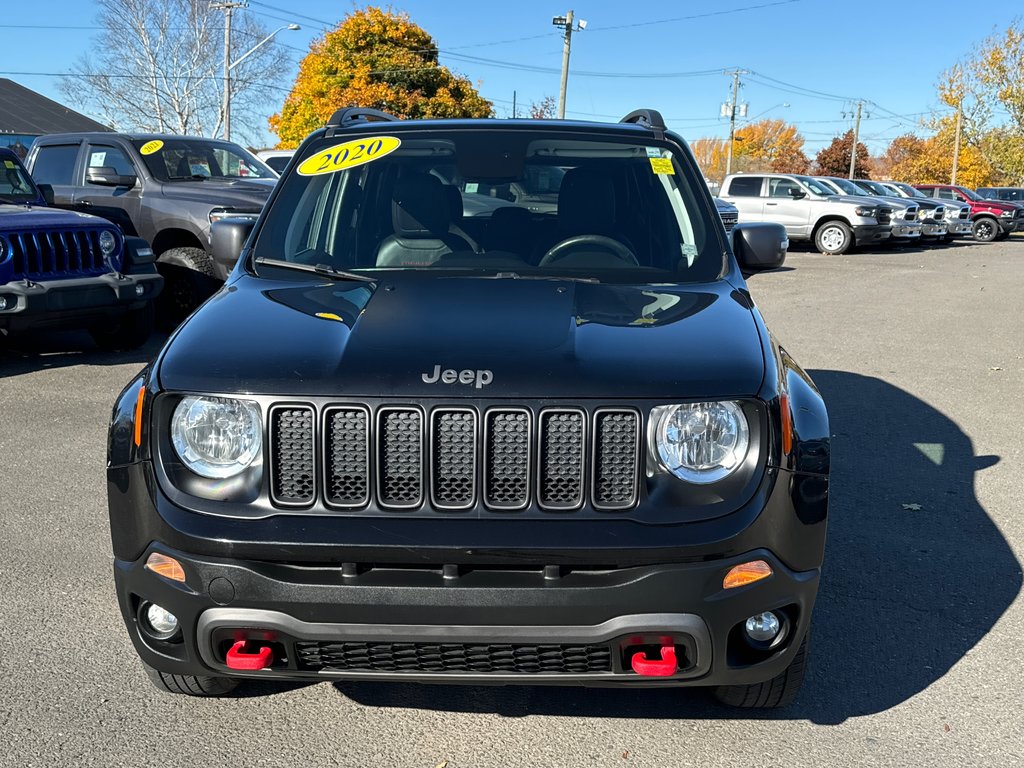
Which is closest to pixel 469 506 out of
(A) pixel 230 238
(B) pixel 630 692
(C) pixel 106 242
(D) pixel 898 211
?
(B) pixel 630 692

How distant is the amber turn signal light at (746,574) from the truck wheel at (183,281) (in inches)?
290

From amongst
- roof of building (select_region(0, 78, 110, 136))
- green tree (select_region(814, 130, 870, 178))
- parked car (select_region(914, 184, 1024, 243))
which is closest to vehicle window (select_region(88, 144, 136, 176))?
parked car (select_region(914, 184, 1024, 243))

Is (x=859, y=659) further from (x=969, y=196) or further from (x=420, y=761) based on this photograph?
(x=969, y=196)

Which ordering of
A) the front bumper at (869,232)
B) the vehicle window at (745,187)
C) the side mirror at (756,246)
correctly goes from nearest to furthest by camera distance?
the side mirror at (756,246) → the front bumper at (869,232) → the vehicle window at (745,187)

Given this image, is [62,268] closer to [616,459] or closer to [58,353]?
[58,353]

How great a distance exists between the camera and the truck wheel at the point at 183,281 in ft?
30.2

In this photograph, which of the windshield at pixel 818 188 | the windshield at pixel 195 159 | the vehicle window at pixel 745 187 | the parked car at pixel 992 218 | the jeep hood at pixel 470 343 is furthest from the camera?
the parked car at pixel 992 218

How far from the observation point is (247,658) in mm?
2559

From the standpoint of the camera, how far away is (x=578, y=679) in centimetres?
253

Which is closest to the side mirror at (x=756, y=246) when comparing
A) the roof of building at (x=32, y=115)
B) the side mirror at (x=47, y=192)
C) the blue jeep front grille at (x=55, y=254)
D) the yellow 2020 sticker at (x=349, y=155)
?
the yellow 2020 sticker at (x=349, y=155)

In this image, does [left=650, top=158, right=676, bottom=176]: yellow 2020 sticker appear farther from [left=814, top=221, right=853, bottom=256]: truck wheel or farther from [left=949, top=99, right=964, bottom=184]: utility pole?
[left=949, top=99, right=964, bottom=184]: utility pole

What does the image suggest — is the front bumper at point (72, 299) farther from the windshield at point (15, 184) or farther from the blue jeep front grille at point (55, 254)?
the windshield at point (15, 184)

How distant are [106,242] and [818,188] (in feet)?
61.6

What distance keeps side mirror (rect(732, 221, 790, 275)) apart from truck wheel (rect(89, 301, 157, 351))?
5970 millimetres
